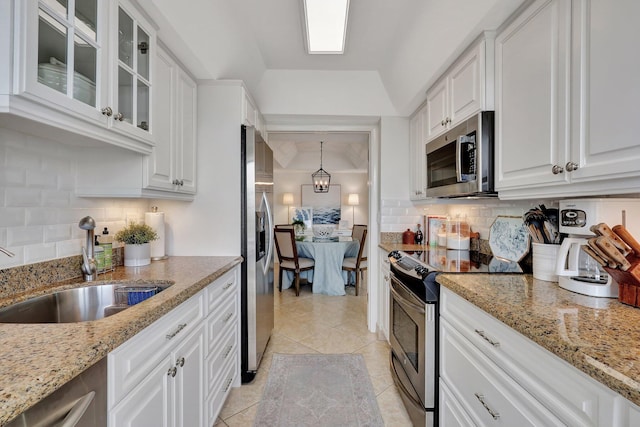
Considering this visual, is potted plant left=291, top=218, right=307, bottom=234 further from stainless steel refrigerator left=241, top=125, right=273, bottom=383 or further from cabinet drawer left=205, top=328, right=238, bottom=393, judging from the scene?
cabinet drawer left=205, top=328, right=238, bottom=393

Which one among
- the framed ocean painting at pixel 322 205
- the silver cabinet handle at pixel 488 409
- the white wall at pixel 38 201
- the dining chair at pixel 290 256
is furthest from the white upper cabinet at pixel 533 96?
the framed ocean painting at pixel 322 205

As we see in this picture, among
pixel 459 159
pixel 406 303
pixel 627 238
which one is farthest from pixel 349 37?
pixel 627 238

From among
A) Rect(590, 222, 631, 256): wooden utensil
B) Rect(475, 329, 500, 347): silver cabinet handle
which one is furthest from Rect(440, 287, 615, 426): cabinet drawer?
Rect(590, 222, 631, 256): wooden utensil

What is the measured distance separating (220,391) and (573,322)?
5.71 ft

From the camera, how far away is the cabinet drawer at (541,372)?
0.69 m

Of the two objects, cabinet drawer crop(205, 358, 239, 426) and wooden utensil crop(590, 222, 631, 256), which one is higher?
wooden utensil crop(590, 222, 631, 256)

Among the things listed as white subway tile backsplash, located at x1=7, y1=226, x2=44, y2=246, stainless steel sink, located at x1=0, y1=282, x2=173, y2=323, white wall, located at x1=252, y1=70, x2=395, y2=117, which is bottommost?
stainless steel sink, located at x1=0, y1=282, x2=173, y2=323

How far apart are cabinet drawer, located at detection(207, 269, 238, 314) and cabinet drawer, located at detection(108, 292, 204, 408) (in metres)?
0.21

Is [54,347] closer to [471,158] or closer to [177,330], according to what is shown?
[177,330]

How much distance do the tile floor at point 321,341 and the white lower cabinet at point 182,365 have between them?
0.16 metres

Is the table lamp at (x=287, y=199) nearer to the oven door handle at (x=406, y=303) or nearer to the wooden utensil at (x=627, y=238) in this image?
the oven door handle at (x=406, y=303)

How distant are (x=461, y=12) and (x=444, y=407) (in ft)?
6.58

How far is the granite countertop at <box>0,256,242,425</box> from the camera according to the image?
1.86 ft

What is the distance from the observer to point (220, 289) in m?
1.76
